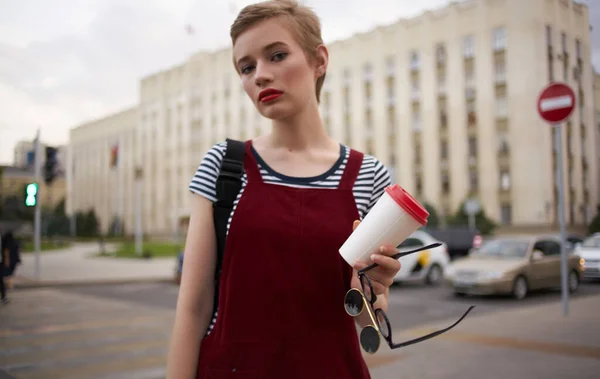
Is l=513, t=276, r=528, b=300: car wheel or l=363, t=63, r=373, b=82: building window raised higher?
l=363, t=63, r=373, b=82: building window

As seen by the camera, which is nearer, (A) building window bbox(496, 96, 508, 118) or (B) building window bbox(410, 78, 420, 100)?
(A) building window bbox(496, 96, 508, 118)

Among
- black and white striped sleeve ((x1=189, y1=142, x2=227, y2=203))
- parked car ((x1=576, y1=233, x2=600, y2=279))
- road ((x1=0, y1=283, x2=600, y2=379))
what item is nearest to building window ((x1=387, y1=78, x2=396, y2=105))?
road ((x1=0, y1=283, x2=600, y2=379))

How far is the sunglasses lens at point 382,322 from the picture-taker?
1.34 metres

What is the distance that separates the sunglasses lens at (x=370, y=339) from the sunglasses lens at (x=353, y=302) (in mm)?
59

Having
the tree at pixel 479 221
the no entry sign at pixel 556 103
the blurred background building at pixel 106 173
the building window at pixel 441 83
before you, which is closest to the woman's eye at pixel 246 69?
the no entry sign at pixel 556 103

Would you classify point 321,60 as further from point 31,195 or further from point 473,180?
point 473,180

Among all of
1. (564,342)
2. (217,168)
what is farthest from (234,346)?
(564,342)

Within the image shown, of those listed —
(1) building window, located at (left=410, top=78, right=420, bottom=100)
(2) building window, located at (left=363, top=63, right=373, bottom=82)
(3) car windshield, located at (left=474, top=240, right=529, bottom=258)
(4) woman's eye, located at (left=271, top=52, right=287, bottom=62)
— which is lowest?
(3) car windshield, located at (left=474, top=240, right=529, bottom=258)

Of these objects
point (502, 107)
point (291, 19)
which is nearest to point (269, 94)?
point (291, 19)

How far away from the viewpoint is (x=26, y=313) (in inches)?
399

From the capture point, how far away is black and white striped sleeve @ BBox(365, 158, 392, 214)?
1.56 metres

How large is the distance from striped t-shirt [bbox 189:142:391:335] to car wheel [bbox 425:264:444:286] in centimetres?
1439

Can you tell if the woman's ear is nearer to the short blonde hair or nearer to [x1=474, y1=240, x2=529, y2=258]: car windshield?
the short blonde hair

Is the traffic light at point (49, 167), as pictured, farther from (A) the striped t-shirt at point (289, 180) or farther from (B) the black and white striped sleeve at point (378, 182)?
(B) the black and white striped sleeve at point (378, 182)
